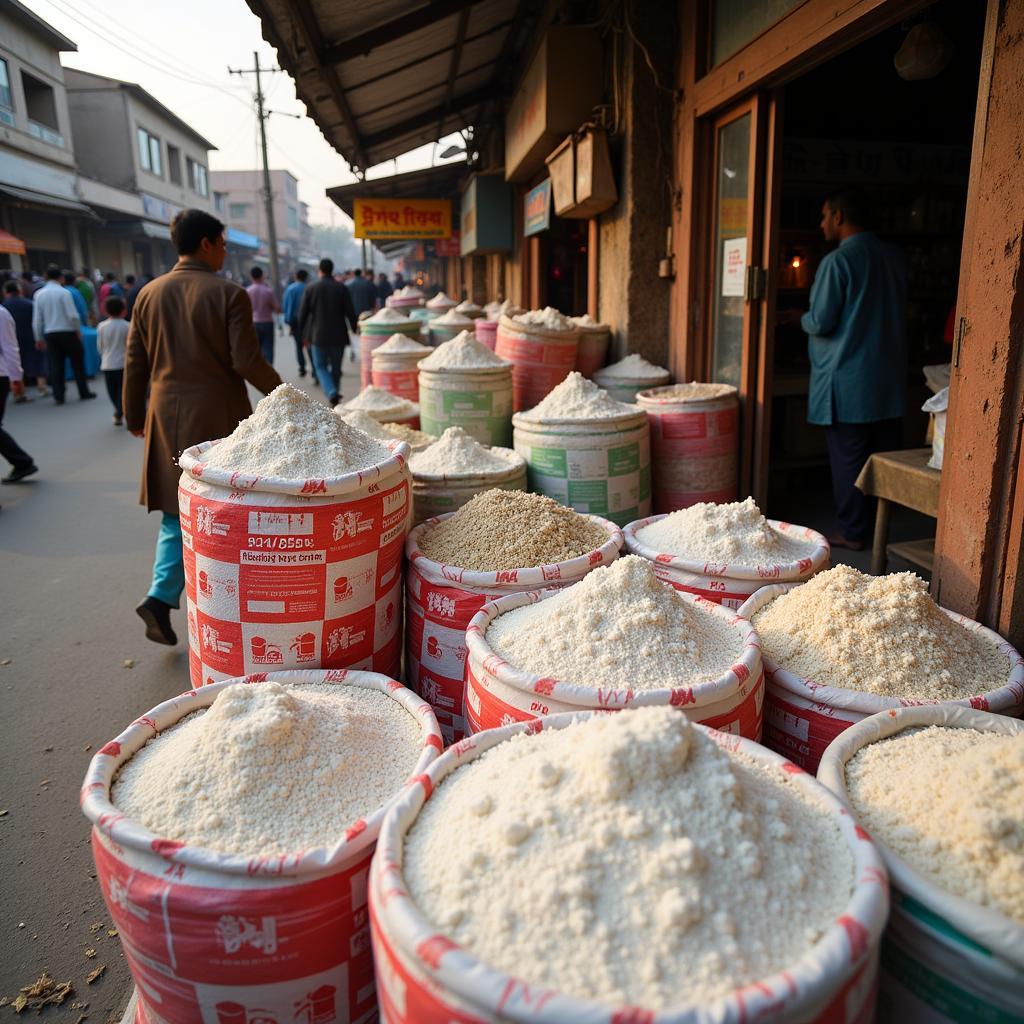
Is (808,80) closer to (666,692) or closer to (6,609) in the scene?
(666,692)

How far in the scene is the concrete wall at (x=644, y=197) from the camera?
3.94 m

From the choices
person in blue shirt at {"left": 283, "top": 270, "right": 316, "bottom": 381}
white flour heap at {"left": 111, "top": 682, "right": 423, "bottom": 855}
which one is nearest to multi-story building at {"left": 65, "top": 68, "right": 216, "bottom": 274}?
person in blue shirt at {"left": 283, "top": 270, "right": 316, "bottom": 381}

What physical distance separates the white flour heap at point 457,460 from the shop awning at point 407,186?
32.1ft

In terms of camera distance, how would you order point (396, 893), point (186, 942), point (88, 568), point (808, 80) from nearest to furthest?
point (396, 893), point (186, 942), point (88, 568), point (808, 80)

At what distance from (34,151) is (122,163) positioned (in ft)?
21.8

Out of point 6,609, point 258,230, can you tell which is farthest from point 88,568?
point 258,230

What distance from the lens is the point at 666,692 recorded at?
1373 millimetres

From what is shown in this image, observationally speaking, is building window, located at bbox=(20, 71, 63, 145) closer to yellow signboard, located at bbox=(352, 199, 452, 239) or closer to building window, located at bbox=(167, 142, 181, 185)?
building window, located at bbox=(167, 142, 181, 185)

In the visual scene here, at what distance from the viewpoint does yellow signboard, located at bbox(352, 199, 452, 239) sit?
11.6 metres

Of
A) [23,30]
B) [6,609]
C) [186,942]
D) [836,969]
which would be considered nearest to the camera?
[836,969]

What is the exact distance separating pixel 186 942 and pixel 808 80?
653cm

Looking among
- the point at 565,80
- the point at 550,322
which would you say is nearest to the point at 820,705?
the point at 550,322

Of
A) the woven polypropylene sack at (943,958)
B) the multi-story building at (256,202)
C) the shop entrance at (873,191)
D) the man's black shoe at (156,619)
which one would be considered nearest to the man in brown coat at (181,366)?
the man's black shoe at (156,619)

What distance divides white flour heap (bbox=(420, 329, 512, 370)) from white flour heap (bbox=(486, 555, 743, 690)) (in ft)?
7.50
